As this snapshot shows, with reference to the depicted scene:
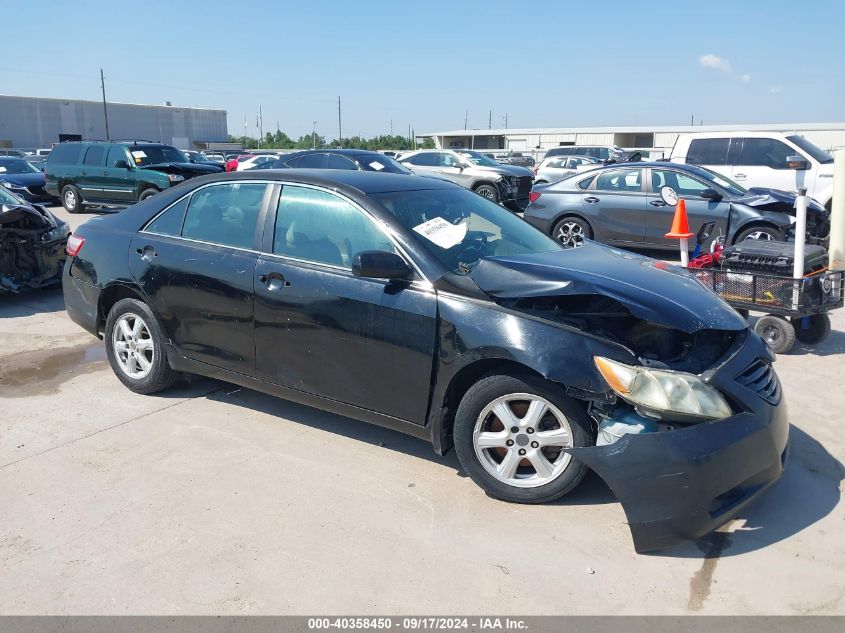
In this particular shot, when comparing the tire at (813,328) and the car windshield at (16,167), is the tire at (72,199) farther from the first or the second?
the tire at (813,328)

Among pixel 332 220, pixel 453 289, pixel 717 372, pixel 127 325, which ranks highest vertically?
pixel 332 220

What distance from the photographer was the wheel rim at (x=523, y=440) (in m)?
3.47

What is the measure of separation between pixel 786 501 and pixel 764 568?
0.70m

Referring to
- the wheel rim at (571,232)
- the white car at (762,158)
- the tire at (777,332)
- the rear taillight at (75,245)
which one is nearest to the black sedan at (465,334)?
the rear taillight at (75,245)

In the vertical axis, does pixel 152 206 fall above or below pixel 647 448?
above

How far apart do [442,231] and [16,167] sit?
67.5 ft

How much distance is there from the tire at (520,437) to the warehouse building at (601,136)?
1410 inches

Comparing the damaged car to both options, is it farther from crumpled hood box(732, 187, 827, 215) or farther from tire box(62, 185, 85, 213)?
tire box(62, 185, 85, 213)

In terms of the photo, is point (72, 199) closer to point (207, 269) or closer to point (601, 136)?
point (207, 269)

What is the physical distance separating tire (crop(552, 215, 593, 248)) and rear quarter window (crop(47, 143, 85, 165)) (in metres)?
12.5

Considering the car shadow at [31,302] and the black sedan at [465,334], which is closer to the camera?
the black sedan at [465,334]

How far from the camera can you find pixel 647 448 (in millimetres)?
3080

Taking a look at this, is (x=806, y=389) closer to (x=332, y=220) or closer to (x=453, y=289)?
(x=453, y=289)

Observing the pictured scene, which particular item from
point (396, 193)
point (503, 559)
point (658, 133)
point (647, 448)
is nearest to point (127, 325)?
point (396, 193)
